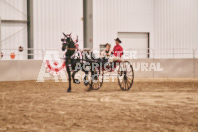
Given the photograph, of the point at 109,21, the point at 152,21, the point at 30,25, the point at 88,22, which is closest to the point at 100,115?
the point at 88,22

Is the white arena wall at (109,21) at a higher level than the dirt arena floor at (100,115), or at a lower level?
higher

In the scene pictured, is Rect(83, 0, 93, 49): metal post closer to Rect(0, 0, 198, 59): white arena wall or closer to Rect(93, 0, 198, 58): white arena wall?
Rect(0, 0, 198, 59): white arena wall

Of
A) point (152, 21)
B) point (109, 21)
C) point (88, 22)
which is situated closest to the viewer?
point (88, 22)

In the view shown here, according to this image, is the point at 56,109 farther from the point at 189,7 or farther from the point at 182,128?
the point at 189,7

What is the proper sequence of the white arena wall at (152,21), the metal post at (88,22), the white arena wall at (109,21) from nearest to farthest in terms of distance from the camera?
1. the metal post at (88,22)
2. the white arena wall at (109,21)
3. the white arena wall at (152,21)

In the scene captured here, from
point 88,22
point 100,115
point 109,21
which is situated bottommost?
point 100,115

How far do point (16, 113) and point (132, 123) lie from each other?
2.59 metres

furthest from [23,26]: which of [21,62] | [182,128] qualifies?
[182,128]

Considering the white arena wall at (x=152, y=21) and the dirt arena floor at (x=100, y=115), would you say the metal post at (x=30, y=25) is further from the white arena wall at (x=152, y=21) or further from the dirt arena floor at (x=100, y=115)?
the dirt arena floor at (x=100, y=115)

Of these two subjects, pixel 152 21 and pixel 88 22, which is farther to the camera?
pixel 152 21

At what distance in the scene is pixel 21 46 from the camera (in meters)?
21.7

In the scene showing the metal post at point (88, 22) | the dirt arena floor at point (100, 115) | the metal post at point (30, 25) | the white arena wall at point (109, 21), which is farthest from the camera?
the white arena wall at point (109, 21)

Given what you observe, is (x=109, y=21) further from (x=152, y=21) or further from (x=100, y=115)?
(x=100, y=115)

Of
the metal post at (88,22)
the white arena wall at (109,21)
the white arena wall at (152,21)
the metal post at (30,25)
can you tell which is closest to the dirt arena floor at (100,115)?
the metal post at (88,22)
